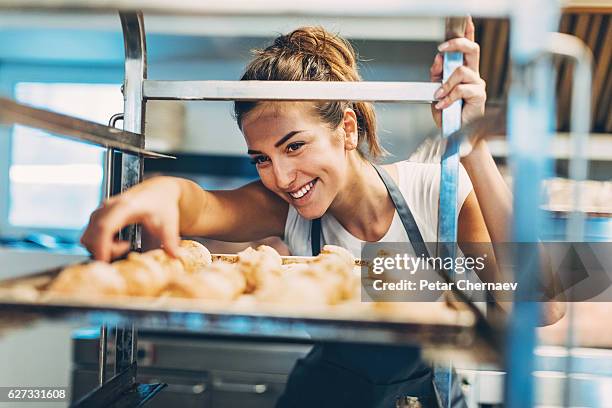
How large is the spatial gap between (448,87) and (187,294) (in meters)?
0.67

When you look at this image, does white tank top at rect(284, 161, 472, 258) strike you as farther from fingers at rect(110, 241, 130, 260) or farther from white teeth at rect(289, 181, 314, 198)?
fingers at rect(110, 241, 130, 260)

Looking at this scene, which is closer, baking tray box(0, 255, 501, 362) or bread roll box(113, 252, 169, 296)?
baking tray box(0, 255, 501, 362)

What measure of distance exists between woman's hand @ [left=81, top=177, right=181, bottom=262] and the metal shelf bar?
0.23 meters

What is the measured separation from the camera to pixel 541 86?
2.01ft

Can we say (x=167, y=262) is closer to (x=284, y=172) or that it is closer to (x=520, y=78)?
(x=284, y=172)

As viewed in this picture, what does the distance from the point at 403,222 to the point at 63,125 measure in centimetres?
97

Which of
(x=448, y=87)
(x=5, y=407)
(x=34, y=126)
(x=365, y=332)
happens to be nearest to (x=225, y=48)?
(x=5, y=407)

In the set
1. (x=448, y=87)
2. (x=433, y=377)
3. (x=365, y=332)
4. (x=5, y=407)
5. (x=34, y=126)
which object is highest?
(x=448, y=87)

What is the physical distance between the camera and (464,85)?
1.15 m

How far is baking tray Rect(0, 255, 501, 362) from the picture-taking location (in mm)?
724

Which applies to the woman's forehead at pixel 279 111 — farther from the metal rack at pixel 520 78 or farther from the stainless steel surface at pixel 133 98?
the metal rack at pixel 520 78

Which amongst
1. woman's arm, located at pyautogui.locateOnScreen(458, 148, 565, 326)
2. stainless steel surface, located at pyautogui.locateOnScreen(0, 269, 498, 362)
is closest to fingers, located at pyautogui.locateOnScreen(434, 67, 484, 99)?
woman's arm, located at pyautogui.locateOnScreen(458, 148, 565, 326)

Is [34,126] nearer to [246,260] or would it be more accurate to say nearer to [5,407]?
[246,260]

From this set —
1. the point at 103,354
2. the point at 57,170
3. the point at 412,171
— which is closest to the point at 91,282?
the point at 103,354
